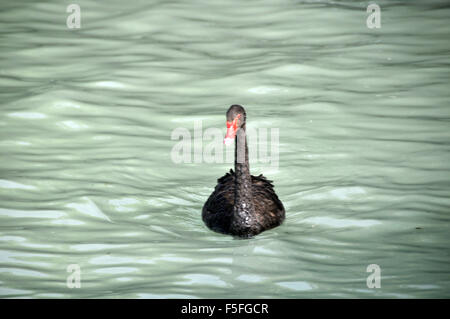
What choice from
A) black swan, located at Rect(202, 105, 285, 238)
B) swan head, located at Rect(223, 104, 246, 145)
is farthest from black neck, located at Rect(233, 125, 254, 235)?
swan head, located at Rect(223, 104, 246, 145)

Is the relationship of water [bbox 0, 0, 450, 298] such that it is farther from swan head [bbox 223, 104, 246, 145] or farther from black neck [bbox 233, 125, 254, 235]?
swan head [bbox 223, 104, 246, 145]

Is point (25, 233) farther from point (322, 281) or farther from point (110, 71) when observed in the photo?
point (110, 71)

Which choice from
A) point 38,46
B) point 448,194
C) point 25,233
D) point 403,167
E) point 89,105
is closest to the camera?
point 25,233

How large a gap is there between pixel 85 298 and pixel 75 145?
11.9 feet

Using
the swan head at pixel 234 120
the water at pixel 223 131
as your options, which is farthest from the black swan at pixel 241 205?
the water at pixel 223 131

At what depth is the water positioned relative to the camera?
6859mm

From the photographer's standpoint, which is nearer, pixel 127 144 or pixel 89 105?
pixel 127 144

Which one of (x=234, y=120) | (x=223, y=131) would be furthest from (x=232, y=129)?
(x=223, y=131)

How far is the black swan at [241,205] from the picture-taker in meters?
7.55

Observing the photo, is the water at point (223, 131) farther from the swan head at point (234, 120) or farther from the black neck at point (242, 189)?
the swan head at point (234, 120)

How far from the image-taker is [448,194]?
26.8 feet

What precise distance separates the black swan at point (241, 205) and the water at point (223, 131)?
0.13m
